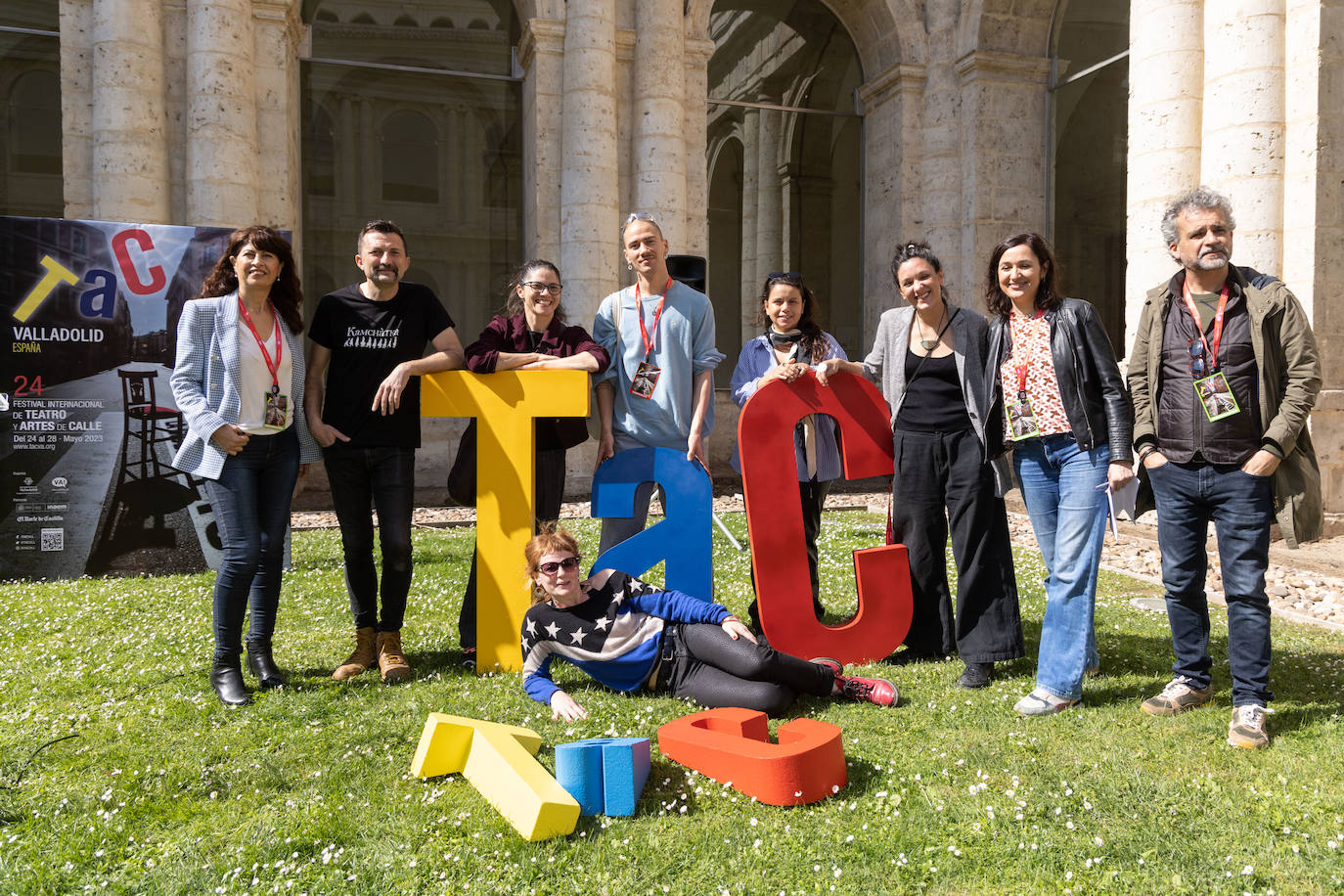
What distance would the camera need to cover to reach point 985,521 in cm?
472

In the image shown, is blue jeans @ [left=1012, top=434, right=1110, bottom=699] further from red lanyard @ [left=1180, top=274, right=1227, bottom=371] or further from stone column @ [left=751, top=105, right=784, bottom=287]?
stone column @ [left=751, top=105, right=784, bottom=287]

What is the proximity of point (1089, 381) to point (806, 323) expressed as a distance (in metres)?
1.71

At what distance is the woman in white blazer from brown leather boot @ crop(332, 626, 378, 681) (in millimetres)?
317

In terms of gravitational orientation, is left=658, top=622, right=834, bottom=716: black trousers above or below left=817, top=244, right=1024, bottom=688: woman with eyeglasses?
below

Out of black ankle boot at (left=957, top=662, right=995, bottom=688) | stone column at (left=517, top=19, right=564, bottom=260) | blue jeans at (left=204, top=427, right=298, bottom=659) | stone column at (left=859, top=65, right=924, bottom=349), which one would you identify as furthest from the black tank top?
stone column at (left=859, top=65, right=924, bottom=349)

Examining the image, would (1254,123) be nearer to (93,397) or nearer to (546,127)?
(546,127)

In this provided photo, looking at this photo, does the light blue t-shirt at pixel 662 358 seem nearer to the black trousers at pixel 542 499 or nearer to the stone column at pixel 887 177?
the black trousers at pixel 542 499

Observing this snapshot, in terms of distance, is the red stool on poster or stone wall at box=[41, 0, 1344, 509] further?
stone wall at box=[41, 0, 1344, 509]

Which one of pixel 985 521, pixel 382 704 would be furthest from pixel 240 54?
pixel 985 521

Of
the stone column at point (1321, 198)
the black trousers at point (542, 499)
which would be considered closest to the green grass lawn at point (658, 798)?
the black trousers at point (542, 499)

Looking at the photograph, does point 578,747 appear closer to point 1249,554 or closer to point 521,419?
point 521,419

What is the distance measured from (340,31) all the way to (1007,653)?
1356cm

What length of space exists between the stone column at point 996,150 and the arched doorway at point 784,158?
2.19 meters

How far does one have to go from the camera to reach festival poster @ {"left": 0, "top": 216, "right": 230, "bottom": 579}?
25.0 feet
